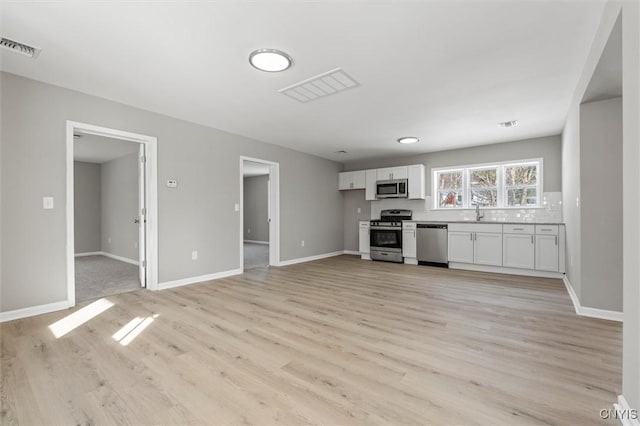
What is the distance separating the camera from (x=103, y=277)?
15.4 ft

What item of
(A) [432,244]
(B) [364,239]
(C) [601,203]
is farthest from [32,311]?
(A) [432,244]

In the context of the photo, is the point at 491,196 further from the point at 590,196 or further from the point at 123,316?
the point at 123,316

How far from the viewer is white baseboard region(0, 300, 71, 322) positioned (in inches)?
110

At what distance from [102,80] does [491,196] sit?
6.33 metres

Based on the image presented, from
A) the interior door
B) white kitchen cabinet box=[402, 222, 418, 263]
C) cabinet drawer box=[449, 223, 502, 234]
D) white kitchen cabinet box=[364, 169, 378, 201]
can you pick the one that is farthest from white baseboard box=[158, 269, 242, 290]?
cabinet drawer box=[449, 223, 502, 234]

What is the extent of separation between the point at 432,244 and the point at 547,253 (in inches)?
70.4

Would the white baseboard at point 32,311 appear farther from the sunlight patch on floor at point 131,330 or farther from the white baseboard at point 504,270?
the white baseboard at point 504,270

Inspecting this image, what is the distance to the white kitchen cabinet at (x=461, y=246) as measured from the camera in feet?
17.6

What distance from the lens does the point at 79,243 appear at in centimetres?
702

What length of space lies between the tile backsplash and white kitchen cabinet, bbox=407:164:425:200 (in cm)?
28

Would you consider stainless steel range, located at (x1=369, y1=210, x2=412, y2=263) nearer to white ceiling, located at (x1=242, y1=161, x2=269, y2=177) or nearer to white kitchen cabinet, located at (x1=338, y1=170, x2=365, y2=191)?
white kitchen cabinet, located at (x1=338, y1=170, x2=365, y2=191)

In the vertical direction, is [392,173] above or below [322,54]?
below

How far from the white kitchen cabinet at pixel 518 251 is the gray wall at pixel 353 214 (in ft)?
10.2

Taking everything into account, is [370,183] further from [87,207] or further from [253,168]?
[87,207]
